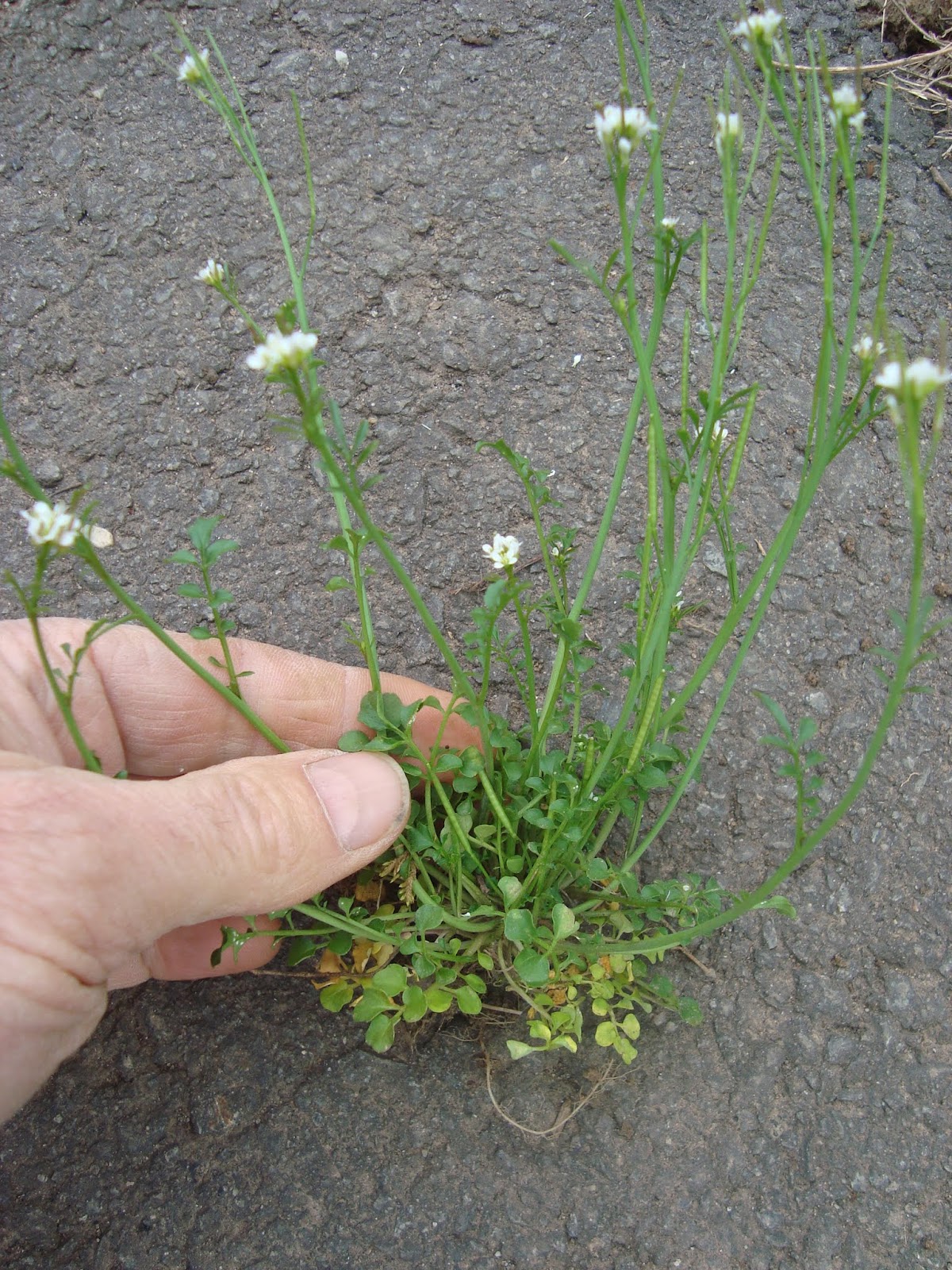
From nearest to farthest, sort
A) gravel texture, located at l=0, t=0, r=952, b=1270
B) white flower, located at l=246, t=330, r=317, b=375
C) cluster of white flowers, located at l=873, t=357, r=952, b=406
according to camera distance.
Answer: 1. cluster of white flowers, located at l=873, t=357, r=952, b=406
2. white flower, located at l=246, t=330, r=317, b=375
3. gravel texture, located at l=0, t=0, r=952, b=1270

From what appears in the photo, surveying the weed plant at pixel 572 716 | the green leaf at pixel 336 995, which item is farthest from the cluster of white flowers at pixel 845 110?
the green leaf at pixel 336 995

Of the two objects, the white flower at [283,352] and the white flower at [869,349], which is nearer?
the white flower at [283,352]

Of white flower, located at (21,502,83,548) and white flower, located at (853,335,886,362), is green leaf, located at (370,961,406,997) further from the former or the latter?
white flower, located at (853,335,886,362)

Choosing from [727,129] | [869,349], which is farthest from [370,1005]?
[727,129]

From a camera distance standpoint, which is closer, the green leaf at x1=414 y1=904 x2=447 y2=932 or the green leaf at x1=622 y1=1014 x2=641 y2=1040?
the green leaf at x1=414 y1=904 x2=447 y2=932

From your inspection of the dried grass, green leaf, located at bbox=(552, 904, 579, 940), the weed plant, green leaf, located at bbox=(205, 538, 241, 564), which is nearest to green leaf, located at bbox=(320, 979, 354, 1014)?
the weed plant

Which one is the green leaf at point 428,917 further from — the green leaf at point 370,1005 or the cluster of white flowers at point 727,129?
the cluster of white flowers at point 727,129

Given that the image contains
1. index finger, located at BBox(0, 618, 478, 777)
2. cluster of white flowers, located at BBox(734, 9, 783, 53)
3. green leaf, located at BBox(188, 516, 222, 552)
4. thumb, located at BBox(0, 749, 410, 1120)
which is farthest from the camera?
index finger, located at BBox(0, 618, 478, 777)

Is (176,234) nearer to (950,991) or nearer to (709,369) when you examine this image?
(709,369)
